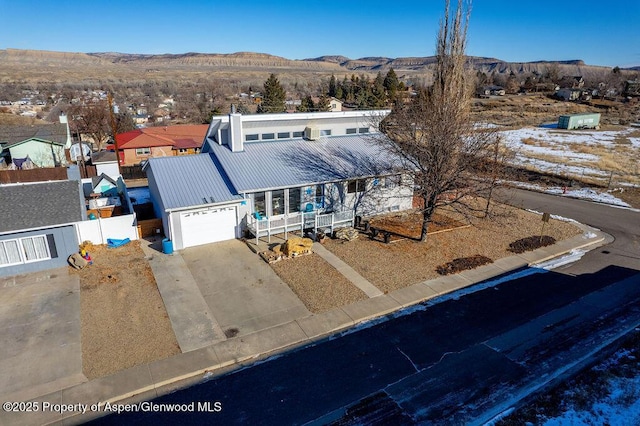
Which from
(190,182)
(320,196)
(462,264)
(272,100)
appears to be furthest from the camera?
(272,100)

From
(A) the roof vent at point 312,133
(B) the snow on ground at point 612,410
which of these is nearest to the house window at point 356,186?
(A) the roof vent at point 312,133

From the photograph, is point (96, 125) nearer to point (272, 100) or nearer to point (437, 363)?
point (272, 100)

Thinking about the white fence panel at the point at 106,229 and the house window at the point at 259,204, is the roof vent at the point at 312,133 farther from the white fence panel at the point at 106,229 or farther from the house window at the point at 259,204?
the white fence panel at the point at 106,229

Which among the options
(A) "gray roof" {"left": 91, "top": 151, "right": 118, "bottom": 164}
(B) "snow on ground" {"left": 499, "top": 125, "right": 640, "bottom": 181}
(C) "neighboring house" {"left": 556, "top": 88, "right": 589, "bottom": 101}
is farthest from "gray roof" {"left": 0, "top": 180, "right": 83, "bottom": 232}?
(C) "neighboring house" {"left": 556, "top": 88, "right": 589, "bottom": 101}

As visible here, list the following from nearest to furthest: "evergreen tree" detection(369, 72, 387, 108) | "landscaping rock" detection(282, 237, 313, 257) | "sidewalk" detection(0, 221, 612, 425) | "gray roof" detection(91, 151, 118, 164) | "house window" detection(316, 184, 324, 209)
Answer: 1. "sidewalk" detection(0, 221, 612, 425)
2. "landscaping rock" detection(282, 237, 313, 257)
3. "house window" detection(316, 184, 324, 209)
4. "gray roof" detection(91, 151, 118, 164)
5. "evergreen tree" detection(369, 72, 387, 108)

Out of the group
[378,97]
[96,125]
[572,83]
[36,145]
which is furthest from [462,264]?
[572,83]

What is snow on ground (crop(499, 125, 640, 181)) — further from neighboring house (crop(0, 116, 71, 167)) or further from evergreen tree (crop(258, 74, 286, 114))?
neighboring house (crop(0, 116, 71, 167))

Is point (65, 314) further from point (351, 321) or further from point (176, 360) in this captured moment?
point (351, 321)
